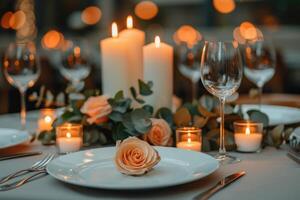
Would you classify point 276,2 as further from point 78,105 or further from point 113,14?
point 78,105

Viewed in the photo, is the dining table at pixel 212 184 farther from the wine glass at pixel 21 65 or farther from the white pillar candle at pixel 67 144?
the wine glass at pixel 21 65

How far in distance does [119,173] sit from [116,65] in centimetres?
45

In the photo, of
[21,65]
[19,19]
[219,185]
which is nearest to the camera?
[219,185]

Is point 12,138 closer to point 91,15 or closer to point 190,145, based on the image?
point 190,145

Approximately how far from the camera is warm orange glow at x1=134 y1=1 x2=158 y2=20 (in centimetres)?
639

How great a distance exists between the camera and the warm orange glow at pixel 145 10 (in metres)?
6.39

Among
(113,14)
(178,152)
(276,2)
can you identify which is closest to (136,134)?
(178,152)

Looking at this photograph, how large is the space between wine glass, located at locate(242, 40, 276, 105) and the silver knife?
0.70m

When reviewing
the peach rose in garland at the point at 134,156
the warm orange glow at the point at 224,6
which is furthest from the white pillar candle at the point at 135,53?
the warm orange glow at the point at 224,6

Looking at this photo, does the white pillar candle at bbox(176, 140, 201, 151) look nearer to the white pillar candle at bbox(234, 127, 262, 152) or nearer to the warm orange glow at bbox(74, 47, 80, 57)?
the white pillar candle at bbox(234, 127, 262, 152)

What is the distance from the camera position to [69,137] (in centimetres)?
115

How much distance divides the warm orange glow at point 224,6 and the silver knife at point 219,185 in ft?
17.5

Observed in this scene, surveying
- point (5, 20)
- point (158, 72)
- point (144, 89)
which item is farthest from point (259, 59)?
point (5, 20)

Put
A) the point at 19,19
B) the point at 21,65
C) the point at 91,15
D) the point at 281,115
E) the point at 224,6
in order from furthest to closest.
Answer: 1. the point at 91,15
2. the point at 19,19
3. the point at 224,6
4. the point at 21,65
5. the point at 281,115
